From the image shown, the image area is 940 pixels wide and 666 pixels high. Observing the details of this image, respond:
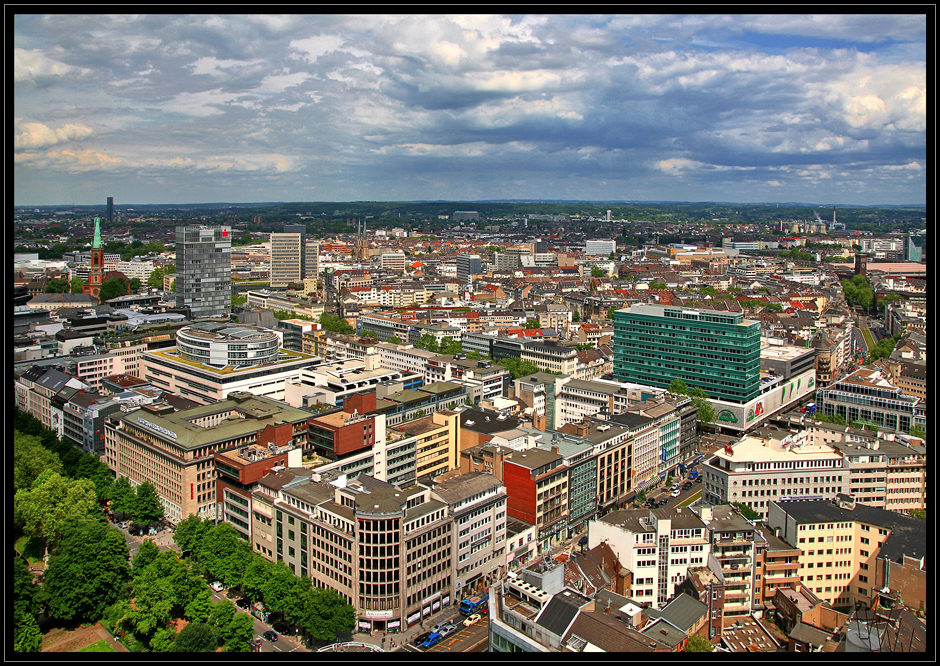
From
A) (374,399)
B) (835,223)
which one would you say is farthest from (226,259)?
(835,223)

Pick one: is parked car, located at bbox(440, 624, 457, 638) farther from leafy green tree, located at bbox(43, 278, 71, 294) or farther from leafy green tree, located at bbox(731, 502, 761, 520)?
leafy green tree, located at bbox(43, 278, 71, 294)

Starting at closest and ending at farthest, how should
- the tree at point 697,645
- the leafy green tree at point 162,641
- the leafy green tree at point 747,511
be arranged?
the tree at point 697,645, the leafy green tree at point 162,641, the leafy green tree at point 747,511

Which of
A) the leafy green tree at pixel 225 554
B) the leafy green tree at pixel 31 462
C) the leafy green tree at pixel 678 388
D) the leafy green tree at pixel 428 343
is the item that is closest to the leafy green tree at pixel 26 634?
the leafy green tree at pixel 225 554

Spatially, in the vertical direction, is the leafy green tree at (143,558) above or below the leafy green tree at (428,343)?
below

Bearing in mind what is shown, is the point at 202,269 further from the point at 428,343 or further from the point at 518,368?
the point at 518,368

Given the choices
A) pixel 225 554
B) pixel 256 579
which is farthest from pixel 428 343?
pixel 256 579

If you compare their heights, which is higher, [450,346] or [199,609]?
[450,346]

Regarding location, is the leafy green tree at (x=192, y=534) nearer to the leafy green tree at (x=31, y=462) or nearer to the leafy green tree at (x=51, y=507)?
the leafy green tree at (x=51, y=507)
